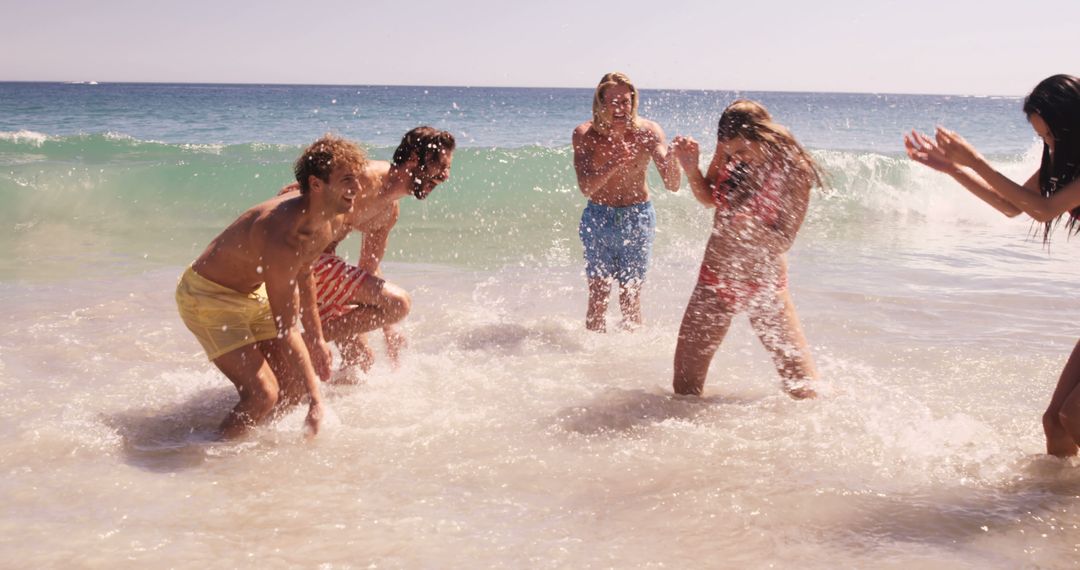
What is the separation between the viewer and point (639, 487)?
11.6 ft

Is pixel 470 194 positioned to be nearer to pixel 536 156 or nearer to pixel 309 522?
pixel 536 156

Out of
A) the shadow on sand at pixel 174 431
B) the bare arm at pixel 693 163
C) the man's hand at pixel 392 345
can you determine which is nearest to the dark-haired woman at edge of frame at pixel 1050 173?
the bare arm at pixel 693 163

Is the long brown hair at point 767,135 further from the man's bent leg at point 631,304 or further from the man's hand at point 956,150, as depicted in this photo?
the man's bent leg at point 631,304

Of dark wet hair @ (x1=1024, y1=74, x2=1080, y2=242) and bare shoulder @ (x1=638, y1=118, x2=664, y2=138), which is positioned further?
bare shoulder @ (x1=638, y1=118, x2=664, y2=138)

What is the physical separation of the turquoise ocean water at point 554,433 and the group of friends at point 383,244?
26cm

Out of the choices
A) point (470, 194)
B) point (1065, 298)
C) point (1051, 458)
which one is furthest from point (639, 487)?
point (470, 194)

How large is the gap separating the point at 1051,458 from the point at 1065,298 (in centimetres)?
413

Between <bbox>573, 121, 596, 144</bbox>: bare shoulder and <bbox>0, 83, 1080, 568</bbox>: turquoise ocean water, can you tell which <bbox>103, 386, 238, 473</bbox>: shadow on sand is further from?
<bbox>573, 121, 596, 144</bbox>: bare shoulder

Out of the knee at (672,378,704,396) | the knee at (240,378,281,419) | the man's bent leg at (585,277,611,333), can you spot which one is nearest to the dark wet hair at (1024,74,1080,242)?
A: the knee at (672,378,704,396)

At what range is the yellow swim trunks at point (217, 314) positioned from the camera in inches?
165

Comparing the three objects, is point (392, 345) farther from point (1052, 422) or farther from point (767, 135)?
point (1052, 422)

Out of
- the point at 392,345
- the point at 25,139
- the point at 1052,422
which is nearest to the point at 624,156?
the point at 392,345

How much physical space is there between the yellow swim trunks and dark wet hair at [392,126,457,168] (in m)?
1.10

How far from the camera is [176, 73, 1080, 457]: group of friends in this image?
3.42 metres
